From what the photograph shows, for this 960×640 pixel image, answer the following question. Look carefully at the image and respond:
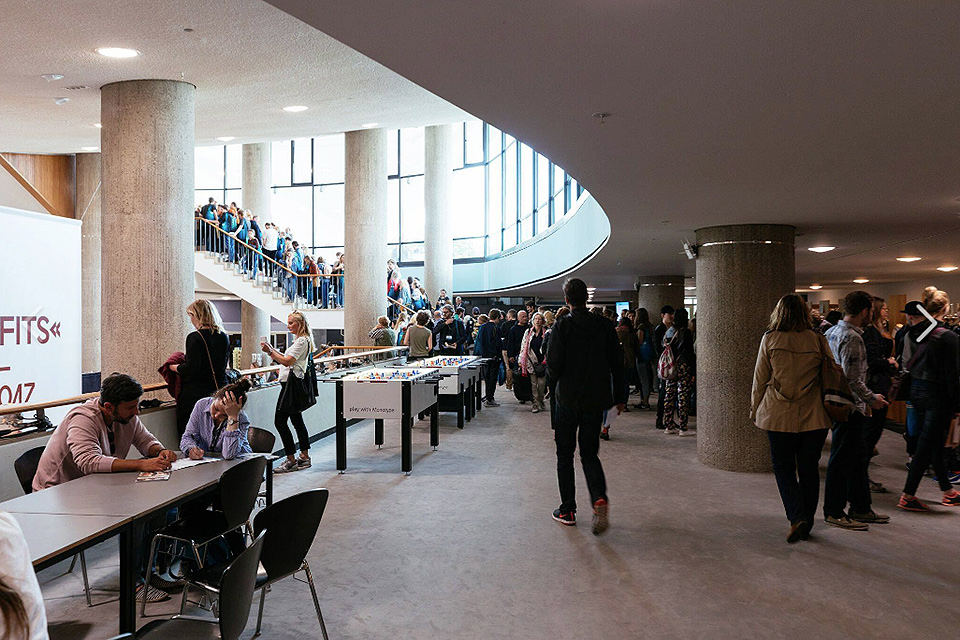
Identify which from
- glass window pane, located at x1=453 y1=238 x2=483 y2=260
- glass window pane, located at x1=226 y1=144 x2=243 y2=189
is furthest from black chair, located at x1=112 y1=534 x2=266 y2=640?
glass window pane, located at x1=226 y1=144 x2=243 y2=189

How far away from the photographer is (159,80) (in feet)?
23.0

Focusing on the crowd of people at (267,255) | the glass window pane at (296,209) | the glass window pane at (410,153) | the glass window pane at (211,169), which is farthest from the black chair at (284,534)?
the glass window pane at (211,169)

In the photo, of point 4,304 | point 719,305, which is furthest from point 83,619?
point 719,305

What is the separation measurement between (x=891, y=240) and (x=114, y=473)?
9.20m

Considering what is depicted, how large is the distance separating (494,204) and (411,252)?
3.94 meters

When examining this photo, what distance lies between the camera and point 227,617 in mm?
2348

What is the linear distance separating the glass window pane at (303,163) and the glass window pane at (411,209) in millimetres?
3913

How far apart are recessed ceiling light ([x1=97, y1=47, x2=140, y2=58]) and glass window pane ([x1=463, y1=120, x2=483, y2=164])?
73.6 ft

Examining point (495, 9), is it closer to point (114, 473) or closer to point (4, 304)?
point (114, 473)

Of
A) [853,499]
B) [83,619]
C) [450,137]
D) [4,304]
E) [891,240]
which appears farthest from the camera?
[450,137]

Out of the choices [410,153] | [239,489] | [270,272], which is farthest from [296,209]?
[239,489]

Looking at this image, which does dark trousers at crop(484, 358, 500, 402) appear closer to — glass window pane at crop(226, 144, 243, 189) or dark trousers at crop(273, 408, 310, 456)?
dark trousers at crop(273, 408, 310, 456)

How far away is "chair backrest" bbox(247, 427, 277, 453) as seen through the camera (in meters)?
4.70

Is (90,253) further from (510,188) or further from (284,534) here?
(510,188)
